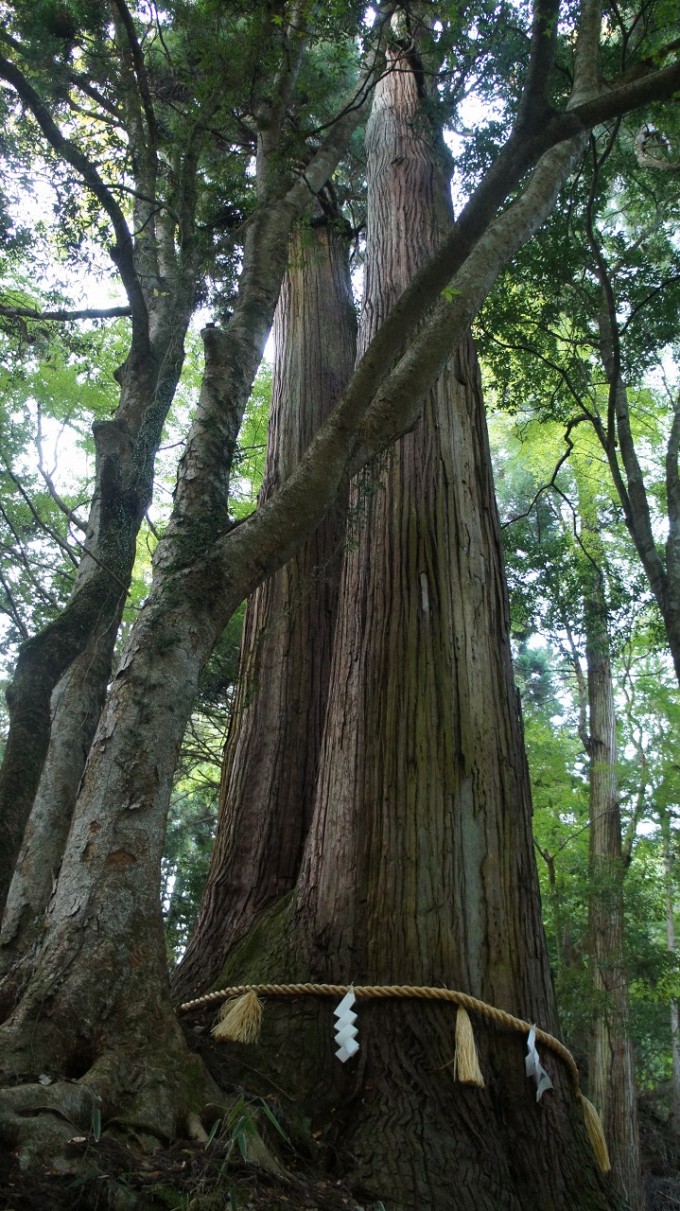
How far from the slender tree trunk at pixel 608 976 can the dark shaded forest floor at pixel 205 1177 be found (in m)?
6.87

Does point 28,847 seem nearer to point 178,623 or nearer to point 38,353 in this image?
point 178,623

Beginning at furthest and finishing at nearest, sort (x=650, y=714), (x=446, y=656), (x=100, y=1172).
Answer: (x=650, y=714) < (x=446, y=656) < (x=100, y=1172)

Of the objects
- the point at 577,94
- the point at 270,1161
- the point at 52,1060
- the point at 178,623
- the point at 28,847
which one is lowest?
the point at 270,1161

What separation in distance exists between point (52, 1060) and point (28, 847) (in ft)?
5.67

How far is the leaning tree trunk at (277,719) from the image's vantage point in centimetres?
390

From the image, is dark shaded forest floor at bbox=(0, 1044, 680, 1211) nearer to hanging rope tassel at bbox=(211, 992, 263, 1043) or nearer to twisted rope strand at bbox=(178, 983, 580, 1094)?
hanging rope tassel at bbox=(211, 992, 263, 1043)

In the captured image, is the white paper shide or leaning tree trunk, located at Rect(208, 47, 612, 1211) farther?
the white paper shide

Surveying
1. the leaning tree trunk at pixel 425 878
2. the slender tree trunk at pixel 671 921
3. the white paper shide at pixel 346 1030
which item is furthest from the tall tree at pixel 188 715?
the slender tree trunk at pixel 671 921

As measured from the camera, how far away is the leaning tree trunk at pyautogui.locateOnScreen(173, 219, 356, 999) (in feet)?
12.8

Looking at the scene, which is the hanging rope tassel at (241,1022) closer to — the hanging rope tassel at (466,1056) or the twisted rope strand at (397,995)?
the twisted rope strand at (397,995)

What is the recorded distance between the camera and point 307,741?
4.52 meters

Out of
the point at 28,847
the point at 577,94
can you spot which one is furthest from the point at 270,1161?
the point at 577,94

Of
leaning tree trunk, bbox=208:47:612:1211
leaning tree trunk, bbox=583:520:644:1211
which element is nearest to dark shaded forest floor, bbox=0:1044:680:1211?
leaning tree trunk, bbox=208:47:612:1211

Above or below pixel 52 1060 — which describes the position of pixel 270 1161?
below
